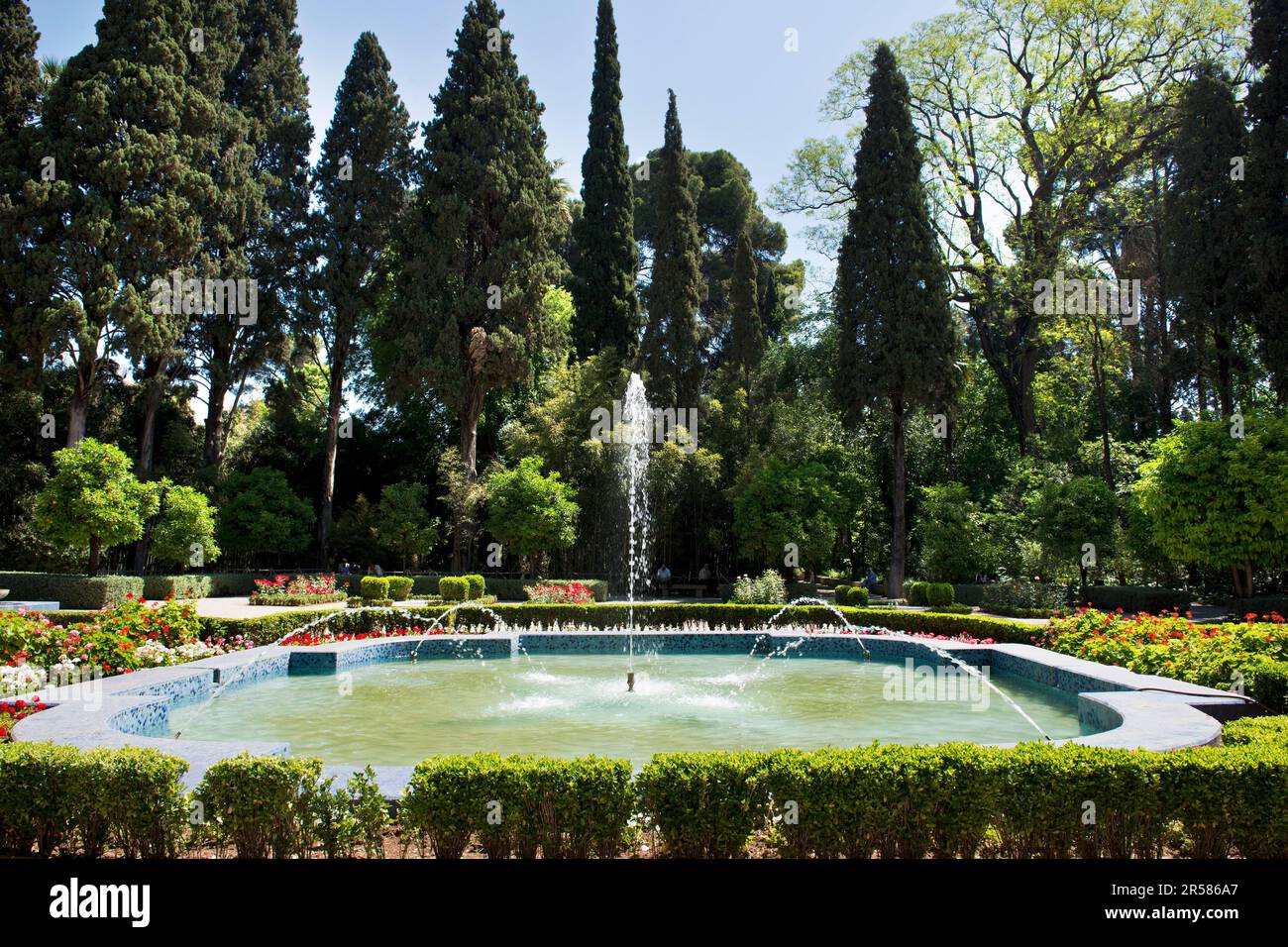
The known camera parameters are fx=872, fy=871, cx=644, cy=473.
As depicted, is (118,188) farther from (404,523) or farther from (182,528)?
(404,523)

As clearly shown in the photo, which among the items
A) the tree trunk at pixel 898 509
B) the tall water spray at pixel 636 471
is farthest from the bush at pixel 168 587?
the tree trunk at pixel 898 509

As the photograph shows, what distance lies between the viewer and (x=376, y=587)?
21938mm

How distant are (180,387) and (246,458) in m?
3.51

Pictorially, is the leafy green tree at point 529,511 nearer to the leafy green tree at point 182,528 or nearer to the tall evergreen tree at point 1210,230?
the leafy green tree at point 182,528

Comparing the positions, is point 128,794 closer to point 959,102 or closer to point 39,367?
point 39,367

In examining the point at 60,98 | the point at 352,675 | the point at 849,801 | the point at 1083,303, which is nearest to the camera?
the point at 849,801

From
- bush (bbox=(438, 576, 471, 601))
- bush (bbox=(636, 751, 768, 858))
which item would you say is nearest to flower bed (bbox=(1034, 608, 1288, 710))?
bush (bbox=(636, 751, 768, 858))

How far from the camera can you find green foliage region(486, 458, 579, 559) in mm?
23500

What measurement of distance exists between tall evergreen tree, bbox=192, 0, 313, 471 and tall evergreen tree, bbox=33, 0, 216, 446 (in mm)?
3229

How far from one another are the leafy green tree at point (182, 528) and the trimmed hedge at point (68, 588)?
2657 millimetres

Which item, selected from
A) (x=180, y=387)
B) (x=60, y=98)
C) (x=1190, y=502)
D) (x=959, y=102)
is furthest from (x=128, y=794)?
(x=959, y=102)

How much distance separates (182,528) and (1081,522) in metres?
21.8

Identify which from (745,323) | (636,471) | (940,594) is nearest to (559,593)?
(636,471)

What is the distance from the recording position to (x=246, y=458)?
30.4m
